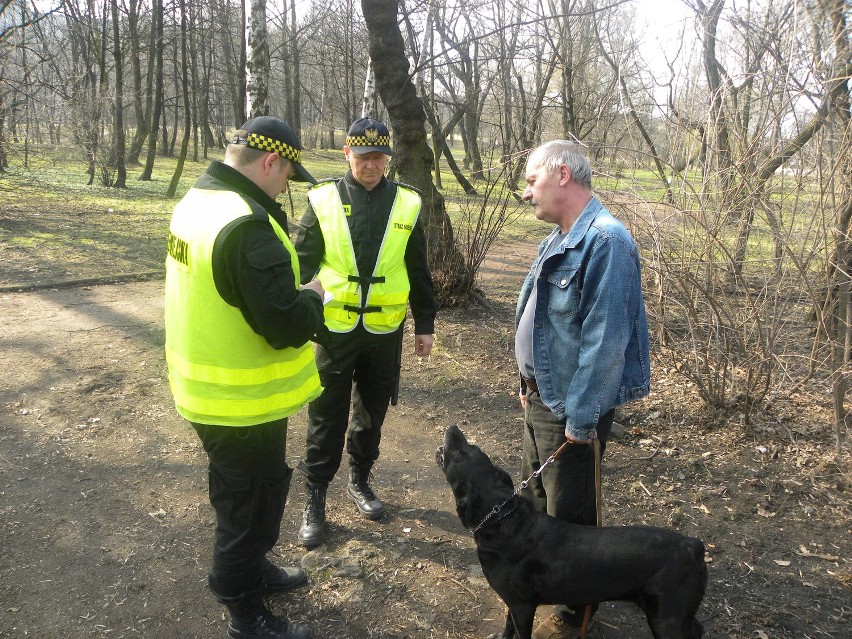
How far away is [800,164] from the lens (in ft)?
12.6

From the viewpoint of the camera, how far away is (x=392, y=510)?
3666 mm

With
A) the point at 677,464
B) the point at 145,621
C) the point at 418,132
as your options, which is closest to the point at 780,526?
the point at 677,464

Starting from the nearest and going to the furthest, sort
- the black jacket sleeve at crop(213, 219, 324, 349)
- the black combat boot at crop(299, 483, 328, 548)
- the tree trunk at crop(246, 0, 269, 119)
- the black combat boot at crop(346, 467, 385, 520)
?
1. the black jacket sleeve at crop(213, 219, 324, 349)
2. the black combat boot at crop(299, 483, 328, 548)
3. the black combat boot at crop(346, 467, 385, 520)
4. the tree trunk at crop(246, 0, 269, 119)

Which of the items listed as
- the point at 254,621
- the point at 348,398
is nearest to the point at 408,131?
the point at 348,398

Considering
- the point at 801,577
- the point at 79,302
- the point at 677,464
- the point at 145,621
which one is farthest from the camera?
the point at 79,302

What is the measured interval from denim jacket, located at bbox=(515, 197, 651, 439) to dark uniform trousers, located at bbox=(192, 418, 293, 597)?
3.74ft

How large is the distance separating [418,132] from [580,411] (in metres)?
4.97

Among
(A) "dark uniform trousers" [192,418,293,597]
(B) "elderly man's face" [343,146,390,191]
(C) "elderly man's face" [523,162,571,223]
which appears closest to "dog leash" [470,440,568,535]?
(A) "dark uniform trousers" [192,418,293,597]

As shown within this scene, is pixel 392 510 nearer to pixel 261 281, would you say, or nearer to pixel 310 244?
pixel 310 244

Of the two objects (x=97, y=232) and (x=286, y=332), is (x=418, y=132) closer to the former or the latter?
(x=286, y=332)

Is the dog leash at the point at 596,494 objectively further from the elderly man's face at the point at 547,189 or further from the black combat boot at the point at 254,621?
the black combat boot at the point at 254,621

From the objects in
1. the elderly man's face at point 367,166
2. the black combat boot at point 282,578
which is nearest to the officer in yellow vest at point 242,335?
the black combat boot at point 282,578

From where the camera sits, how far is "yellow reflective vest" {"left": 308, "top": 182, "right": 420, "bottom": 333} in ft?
10.3

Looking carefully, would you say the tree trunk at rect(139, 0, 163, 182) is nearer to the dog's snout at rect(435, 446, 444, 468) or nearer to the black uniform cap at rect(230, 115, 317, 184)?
the black uniform cap at rect(230, 115, 317, 184)
